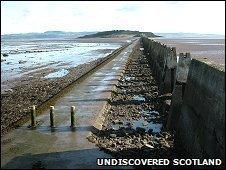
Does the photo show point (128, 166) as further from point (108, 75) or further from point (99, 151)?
point (108, 75)

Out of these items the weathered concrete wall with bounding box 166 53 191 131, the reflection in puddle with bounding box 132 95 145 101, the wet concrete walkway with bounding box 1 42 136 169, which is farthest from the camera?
the reflection in puddle with bounding box 132 95 145 101

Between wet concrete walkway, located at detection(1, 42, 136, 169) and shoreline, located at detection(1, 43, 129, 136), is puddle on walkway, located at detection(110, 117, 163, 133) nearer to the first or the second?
wet concrete walkway, located at detection(1, 42, 136, 169)

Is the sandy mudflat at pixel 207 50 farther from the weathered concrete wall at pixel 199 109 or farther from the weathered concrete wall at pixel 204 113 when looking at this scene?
the weathered concrete wall at pixel 204 113

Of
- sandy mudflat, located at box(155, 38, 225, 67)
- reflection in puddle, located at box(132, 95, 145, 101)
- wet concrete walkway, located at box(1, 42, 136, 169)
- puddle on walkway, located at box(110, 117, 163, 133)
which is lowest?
puddle on walkway, located at box(110, 117, 163, 133)

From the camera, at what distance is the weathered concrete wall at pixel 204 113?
394 inches

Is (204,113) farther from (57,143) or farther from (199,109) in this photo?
(57,143)

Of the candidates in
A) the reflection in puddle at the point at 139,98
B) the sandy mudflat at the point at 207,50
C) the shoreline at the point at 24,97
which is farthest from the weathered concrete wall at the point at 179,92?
the reflection in puddle at the point at 139,98

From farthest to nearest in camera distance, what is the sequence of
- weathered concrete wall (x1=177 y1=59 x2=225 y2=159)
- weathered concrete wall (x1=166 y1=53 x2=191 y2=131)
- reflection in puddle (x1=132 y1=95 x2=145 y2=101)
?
reflection in puddle (x1=132 y1=95 x2=145 y2=101), weathered concrete wall (x1=166 y1=53 x2=191 y2=131), weathered concrete wall (x1=177 y1=59 x2=225 y2=159)

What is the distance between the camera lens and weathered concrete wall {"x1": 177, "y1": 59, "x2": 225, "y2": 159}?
10016mm

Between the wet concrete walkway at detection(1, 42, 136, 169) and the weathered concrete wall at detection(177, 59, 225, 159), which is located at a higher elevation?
the weathered concrete wall at detection(177, 59, 225, 159)

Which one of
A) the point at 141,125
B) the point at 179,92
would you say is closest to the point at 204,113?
the point at 179,92

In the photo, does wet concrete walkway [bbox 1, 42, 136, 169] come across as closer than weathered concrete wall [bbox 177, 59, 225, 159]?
No

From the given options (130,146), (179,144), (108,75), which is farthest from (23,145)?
(108,75)

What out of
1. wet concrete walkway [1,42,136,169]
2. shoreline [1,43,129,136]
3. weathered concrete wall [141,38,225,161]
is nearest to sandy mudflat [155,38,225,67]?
weathered concrete wall [141,38,225,161]
